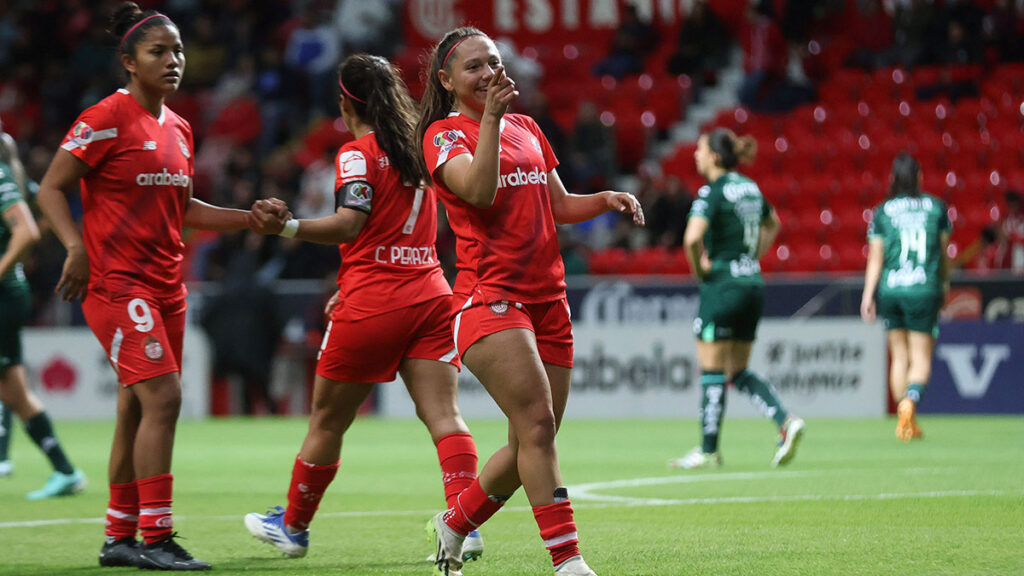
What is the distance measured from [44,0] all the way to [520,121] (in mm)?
22888

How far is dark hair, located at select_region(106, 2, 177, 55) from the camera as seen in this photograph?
237 inches

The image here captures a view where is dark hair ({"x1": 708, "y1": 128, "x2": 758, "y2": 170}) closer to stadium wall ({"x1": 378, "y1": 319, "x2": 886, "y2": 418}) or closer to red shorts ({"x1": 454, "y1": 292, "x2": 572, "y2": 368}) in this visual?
red shorts ({"x1": 454, "y1": 292, "x2": 572, "y2": 368})

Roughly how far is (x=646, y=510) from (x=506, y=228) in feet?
9.66

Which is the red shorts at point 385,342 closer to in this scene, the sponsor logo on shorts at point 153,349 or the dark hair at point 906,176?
the sponsor logo on shorts at point 153,349

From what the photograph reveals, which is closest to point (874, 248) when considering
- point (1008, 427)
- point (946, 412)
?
point (1008, 427)

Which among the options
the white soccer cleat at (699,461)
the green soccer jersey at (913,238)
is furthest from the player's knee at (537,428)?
the green soccer jersey at (913,238)

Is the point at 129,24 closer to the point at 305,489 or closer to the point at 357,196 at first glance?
the point at 357,196

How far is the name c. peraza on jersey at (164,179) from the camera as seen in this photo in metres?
5.95

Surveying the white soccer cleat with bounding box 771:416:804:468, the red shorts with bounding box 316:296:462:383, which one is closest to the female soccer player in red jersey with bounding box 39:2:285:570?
the red shorts with bounding box 316:296:462:383

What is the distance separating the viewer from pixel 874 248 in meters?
12.1

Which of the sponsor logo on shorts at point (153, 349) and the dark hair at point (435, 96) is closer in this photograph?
the dark hair at point (435, 96)

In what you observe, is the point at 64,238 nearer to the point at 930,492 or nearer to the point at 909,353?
the point at 930,492

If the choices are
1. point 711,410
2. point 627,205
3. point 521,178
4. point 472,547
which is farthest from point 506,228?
point 711,410

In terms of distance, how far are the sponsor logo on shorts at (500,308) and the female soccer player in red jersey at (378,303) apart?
107cm
